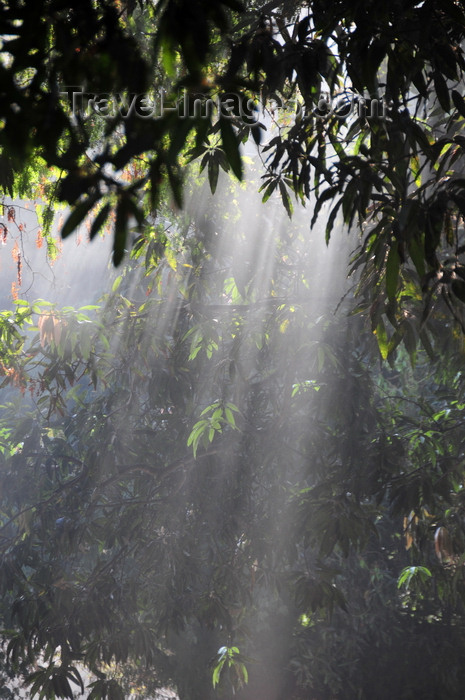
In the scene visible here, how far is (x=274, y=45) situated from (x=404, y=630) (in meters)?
4.95

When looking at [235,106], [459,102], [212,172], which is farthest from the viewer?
[212,172]

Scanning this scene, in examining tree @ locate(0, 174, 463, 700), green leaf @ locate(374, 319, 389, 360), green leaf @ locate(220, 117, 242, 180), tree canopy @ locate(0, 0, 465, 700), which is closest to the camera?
green leaf @ locate(220, 117, 242, 180)

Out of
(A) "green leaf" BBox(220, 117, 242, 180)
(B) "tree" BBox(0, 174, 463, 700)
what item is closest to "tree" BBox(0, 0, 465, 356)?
(A) "green leaf" BBox(220, 117, 242, 180)

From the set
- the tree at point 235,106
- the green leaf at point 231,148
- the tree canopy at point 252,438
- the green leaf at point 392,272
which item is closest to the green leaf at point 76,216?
the tree at point 235,106

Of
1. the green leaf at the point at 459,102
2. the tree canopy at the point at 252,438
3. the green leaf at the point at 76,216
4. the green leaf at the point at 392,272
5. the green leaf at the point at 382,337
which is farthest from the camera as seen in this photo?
the tree canopy at the point at 252,438

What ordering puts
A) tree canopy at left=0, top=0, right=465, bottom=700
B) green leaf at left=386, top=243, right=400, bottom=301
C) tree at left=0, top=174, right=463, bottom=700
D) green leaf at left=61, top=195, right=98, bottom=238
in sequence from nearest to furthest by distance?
green leaf at left=61, top=195, right=98, bottom=238
green leaf at left=386, top=243, right=400, bottom=301
tree canopy at left=0, top=0, right=465, bottom=700
tree at left=0, top=174, right=463, bottom=700

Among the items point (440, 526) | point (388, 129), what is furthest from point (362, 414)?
point (388, 129)

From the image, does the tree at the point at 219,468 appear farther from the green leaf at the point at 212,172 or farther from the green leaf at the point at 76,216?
the green leaf at the point at 76,216

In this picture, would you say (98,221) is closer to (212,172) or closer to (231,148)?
(231,148)

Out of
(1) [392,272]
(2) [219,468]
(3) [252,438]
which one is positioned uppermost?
(1) [392,272]

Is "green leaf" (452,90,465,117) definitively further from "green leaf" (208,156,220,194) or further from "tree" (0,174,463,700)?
"tree" (0,174,463,700)

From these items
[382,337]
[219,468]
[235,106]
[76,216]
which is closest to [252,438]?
[219,468]

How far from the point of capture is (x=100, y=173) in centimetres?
92

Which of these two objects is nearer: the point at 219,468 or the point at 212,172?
the point at 212,172
